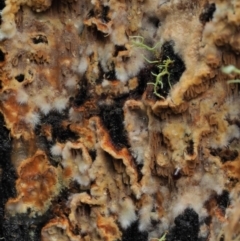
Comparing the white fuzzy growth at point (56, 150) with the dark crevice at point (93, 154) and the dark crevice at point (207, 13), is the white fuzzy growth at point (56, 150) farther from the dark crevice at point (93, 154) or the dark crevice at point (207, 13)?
the dark crevice at point (207, 13)

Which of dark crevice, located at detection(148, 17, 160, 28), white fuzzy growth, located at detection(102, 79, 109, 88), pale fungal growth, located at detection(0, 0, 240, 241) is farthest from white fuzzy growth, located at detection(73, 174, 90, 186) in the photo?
dark crevice, located at detection(148, 17, 160, 28)

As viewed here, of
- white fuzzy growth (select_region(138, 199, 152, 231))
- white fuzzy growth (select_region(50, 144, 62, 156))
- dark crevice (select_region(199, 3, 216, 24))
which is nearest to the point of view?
dark crevice (select_region(199, 3, 216, 24))

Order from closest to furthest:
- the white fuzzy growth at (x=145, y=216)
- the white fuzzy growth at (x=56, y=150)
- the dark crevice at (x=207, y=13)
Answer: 1. the dark crevice at (x=207, y=13)
2. the white fuzzy growth at (x=145, y=216)
3. the white fuzzy growth at (x=56, y=150)

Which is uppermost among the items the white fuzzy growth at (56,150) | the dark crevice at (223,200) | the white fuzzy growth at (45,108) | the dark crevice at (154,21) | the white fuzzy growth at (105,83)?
the dark crevice at (154,21)

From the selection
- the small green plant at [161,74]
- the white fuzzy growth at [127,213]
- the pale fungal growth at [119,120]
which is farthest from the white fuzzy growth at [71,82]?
the white fuzzy growth at [127,213]

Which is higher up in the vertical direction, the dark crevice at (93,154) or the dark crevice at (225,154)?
the dark crevice at (93,154)

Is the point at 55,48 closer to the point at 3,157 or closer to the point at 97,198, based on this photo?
the point at 3,157

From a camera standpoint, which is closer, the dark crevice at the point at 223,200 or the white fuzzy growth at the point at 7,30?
the dark crevice at the point at 223,200

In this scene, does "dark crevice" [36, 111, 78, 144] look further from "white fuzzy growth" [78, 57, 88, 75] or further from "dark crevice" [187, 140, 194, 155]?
"dark crevice" [187, 140, 194, 155]
